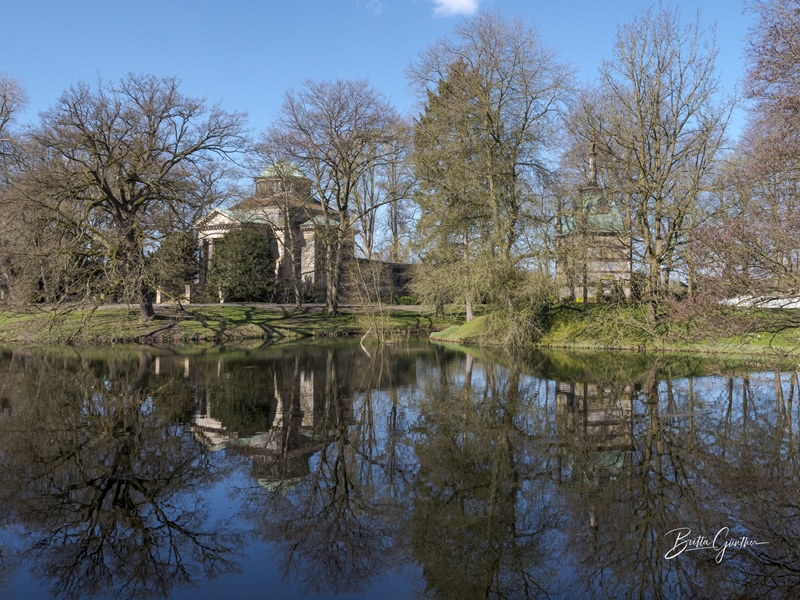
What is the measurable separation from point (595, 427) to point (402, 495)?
13.8ft

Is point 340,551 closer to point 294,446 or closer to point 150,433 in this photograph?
point 294,446

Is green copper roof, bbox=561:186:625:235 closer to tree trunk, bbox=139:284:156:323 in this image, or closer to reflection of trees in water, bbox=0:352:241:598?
reflection of trees in water, bbox=0:352:241:598

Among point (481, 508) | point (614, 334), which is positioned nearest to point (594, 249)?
point (614, 334)

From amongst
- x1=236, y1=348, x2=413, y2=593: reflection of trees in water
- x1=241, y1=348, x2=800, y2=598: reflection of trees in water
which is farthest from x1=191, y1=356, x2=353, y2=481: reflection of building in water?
x1=241, y1=348, x2=800, y2=598: reflection of trees in water

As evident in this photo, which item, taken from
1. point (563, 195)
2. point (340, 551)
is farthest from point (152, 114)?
point (340, 551)

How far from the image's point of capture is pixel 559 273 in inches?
960

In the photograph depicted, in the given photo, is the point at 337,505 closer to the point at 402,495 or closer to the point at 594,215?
the point at 402,495

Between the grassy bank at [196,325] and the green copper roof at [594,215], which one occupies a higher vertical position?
the green copper roof at [594,215]

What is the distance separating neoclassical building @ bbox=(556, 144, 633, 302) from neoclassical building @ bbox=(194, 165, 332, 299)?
15888 millimetres

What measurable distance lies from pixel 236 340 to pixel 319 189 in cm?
970

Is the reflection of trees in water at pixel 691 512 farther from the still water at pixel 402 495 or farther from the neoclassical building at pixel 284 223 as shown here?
the neoclassical building at pixel 284 223
